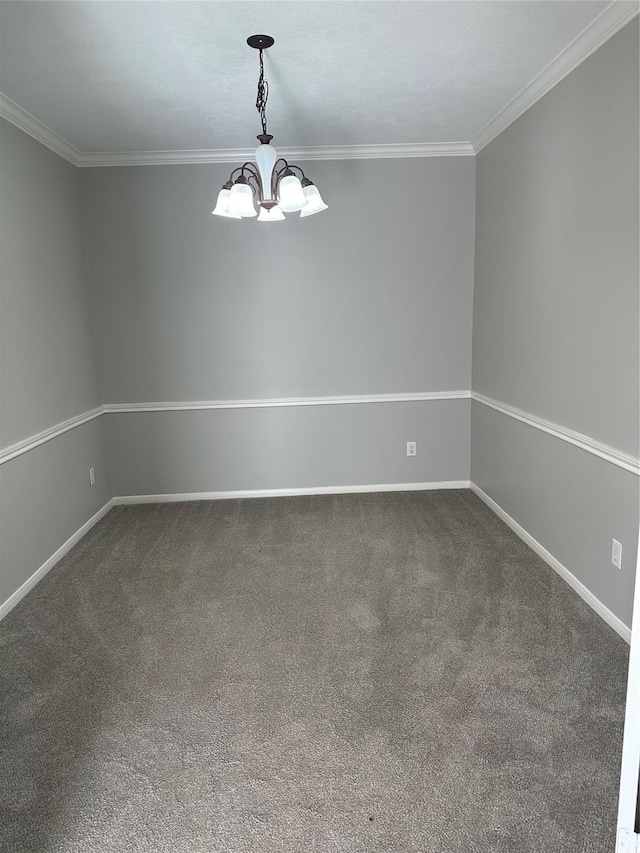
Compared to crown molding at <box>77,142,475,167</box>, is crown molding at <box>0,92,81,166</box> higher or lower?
lower

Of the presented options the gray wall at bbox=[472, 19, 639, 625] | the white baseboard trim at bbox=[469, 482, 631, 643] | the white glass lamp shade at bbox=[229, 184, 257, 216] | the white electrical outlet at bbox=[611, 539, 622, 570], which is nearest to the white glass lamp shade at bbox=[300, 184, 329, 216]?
the white glass lamp shade at bbox=[229, 184, 257, 216]

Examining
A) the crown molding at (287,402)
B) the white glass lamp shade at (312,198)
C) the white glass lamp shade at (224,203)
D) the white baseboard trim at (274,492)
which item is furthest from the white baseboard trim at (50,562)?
the white glass lamp shade at (312,198)

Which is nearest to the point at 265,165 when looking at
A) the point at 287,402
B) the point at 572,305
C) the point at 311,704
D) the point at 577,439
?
the point at 572,305

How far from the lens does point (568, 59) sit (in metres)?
2.54

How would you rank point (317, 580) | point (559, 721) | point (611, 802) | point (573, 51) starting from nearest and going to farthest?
point (611, 802) → point (559, 721) → point (573, 51) → point (317, 580)

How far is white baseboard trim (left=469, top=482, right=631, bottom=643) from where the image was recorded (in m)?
2.44

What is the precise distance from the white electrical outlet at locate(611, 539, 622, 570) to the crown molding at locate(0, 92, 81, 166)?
357 cm

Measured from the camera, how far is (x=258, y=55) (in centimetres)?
241

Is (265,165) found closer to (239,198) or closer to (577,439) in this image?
(239,198)

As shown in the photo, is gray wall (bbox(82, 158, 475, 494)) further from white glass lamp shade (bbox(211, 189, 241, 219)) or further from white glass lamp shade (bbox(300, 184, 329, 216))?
white glass lamp shade (bbox(211, 189, 241, 219))

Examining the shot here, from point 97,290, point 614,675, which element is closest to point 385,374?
point 97,290

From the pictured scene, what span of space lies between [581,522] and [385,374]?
1931 millimetres

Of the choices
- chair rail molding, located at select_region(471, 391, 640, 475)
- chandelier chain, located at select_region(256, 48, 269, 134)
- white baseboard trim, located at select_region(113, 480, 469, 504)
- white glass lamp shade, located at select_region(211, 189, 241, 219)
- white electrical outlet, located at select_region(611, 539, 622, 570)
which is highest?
chandelier chain, located at select_region(256, 48, 269, 134)

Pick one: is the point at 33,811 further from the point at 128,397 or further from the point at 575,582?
the point at 128,397
